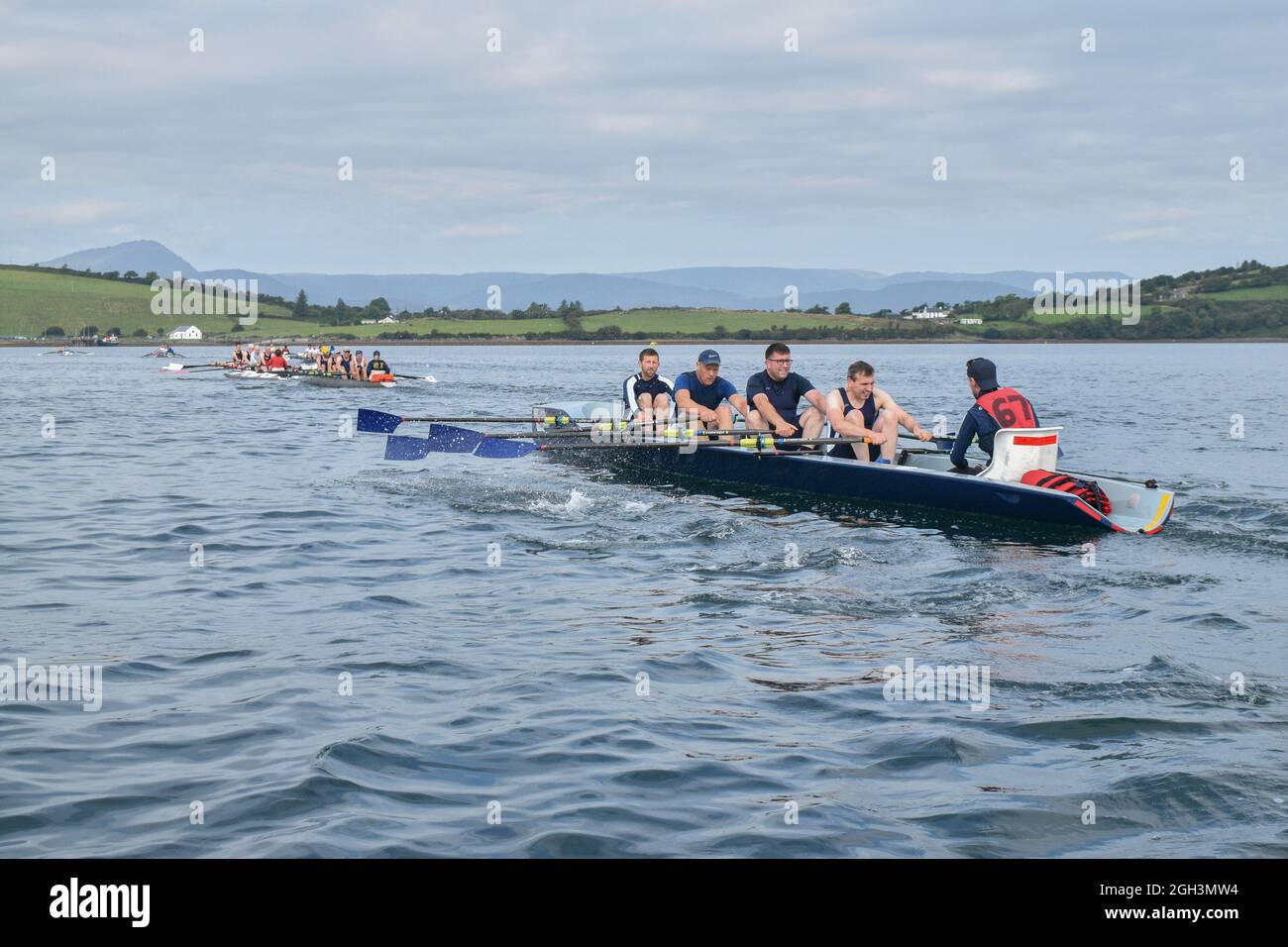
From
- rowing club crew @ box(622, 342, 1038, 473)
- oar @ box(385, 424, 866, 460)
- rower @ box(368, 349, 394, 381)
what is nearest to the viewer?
rowing club crew @ box(622, 342, 1038, 473)

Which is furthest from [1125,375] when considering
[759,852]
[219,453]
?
[759,852]

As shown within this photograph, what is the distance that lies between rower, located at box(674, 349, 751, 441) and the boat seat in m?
4.44

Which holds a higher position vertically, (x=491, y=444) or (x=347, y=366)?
(x=347, y=366)

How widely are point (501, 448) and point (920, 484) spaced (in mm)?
6191

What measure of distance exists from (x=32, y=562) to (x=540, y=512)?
20.3ft

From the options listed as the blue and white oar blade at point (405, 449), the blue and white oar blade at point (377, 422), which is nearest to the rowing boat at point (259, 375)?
the blue and white oar blade at point (377, 422)

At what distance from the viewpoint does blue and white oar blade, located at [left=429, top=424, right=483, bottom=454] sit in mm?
17625

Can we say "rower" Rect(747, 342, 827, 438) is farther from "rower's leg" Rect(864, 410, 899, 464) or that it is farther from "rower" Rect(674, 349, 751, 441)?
"rower's leg" Rect(864, 410, 899, 464)

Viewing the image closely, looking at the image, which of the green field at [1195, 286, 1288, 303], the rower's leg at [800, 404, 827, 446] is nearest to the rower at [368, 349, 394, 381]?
the rower's leg at [800, 404, 827, 446]

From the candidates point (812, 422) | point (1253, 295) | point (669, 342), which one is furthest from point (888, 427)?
point (1253, 295)

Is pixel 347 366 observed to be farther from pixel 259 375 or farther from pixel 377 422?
pixel 377 422

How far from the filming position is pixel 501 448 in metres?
17.4
